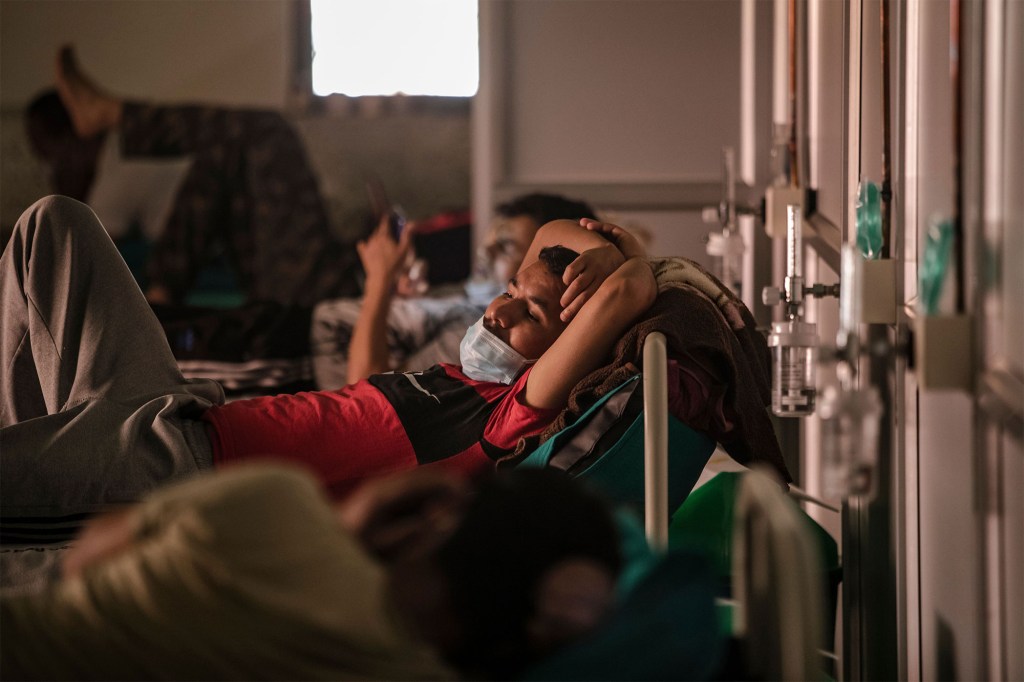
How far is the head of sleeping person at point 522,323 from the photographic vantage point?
1554 millimetres

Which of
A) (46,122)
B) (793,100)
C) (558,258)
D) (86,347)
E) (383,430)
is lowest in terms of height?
(383,430)

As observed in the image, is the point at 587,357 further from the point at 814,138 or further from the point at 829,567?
the point at 814,138

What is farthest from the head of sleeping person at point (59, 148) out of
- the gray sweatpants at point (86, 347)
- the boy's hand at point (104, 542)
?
the boy's hand at point (104, 542)

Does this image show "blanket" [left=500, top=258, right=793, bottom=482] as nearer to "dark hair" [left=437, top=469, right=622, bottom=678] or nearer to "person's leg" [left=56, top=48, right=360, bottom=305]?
"dark hair" [left=437, top=469, right=622, bottom=678]

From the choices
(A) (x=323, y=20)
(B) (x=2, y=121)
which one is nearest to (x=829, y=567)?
(A) (x=323, y=20)

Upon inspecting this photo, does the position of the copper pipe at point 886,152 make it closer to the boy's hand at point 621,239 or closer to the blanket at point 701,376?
the blanket at point 701,376

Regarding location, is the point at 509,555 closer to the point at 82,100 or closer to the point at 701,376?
the point at 701,376

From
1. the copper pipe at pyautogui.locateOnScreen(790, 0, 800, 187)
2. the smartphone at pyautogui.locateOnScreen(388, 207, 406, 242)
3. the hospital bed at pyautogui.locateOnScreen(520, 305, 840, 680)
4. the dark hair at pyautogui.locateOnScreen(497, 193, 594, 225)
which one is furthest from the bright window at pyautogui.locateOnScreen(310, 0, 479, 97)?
the hospital bed at pyautogui.locateOnScreen(520, 305, 840, 680)

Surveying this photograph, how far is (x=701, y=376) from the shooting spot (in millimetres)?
1426

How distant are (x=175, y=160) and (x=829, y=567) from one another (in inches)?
112

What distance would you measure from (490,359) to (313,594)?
94cm

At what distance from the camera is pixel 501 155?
11.3 feet

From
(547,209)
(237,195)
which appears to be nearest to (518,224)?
(547,209)

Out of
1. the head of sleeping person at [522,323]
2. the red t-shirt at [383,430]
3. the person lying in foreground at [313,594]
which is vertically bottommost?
the red t-shirt at [383,430]
